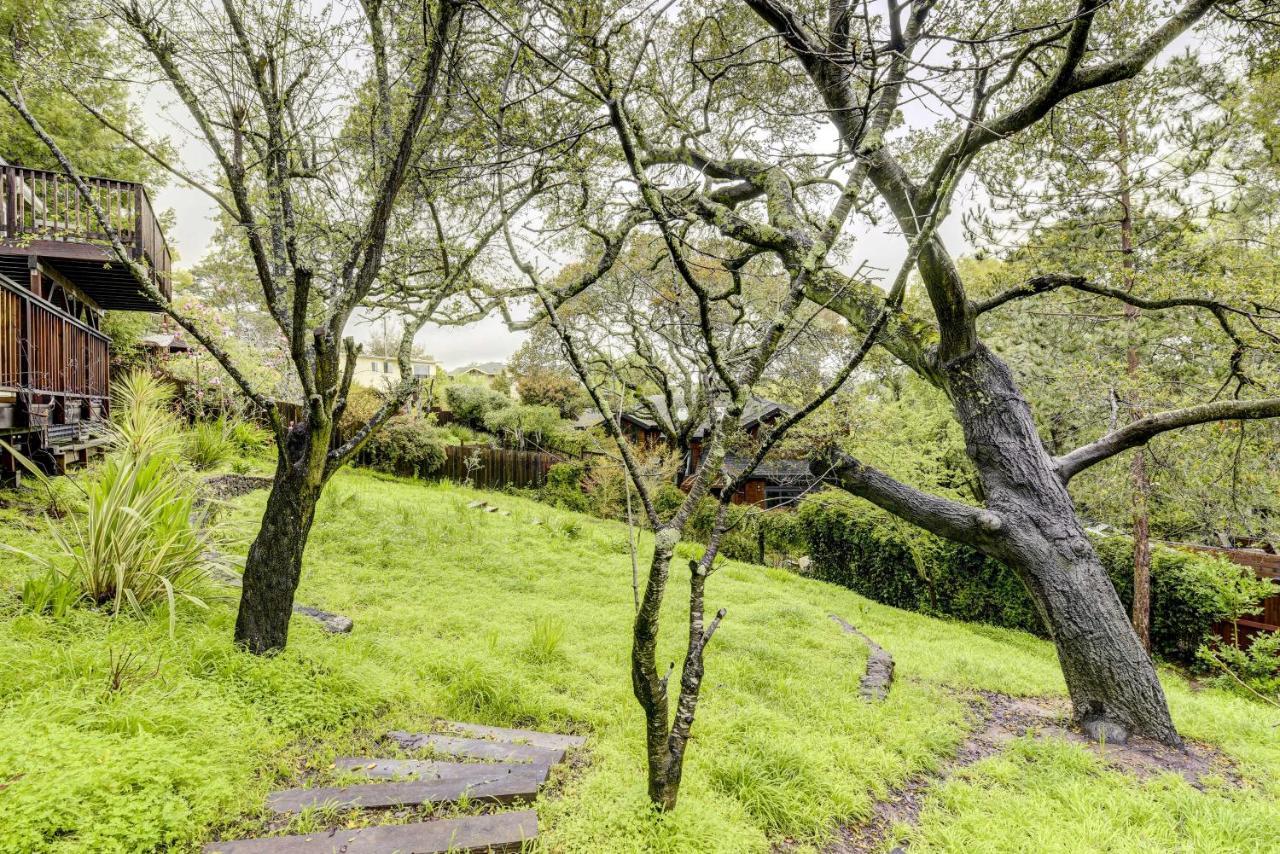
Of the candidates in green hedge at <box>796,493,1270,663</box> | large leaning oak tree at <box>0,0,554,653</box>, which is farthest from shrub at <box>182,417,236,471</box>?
green hedge at <box>796,493,1270,663</box>

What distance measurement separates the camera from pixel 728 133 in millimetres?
5027

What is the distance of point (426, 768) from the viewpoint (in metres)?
2.35

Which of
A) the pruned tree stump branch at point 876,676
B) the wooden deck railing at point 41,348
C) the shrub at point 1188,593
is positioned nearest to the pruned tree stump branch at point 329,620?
the wooden deck railing at point 41,348

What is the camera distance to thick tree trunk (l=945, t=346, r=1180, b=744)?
3.54m

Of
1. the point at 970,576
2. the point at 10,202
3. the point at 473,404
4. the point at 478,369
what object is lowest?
the point at 970,576

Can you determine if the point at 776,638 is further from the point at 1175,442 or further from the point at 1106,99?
the point at 1106,99

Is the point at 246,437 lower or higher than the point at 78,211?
lower

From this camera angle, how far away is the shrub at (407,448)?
1292cm

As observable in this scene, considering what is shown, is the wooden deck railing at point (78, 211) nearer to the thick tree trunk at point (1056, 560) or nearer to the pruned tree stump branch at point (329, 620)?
the pruned tree stump branch at point (329, 620)

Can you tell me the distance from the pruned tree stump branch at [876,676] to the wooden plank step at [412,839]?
2.89 meters

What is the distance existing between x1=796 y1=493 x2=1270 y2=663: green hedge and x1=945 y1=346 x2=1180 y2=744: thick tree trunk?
15.3 ft

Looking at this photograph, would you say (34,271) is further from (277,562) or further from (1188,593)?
(1188,593)

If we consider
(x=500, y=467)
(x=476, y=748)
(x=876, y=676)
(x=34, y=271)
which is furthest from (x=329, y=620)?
(x=500, y=467)

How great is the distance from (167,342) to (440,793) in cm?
1602
